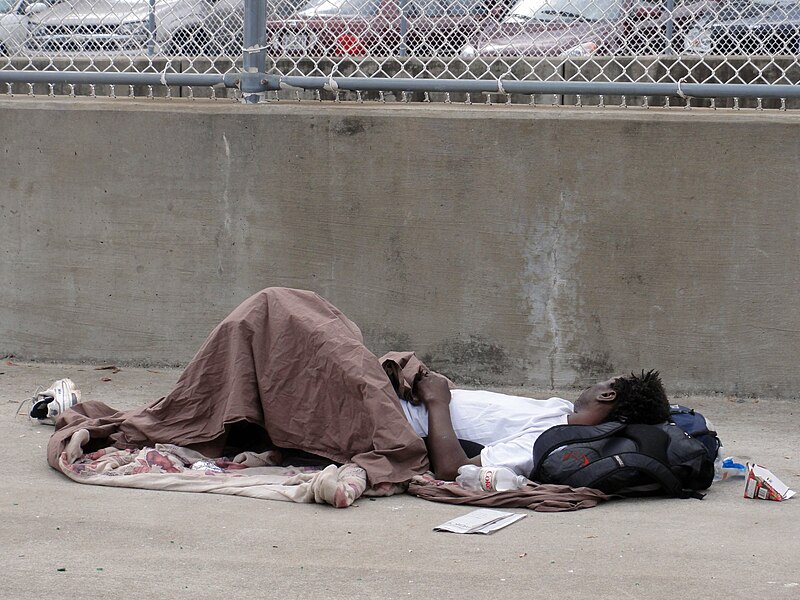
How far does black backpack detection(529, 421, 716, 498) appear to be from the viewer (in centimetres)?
371

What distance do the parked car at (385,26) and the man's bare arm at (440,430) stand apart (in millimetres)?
1901

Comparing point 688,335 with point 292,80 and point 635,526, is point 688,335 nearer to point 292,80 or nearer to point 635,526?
point 635,526

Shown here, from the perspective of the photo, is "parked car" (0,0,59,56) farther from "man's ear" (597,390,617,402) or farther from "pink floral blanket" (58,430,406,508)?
"man's ear" (597,390,617,402)

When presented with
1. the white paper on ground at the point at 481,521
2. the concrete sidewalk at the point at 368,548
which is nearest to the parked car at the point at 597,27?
the concrete sidewalk at the point at 368,548

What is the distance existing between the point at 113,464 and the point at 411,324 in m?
1.80

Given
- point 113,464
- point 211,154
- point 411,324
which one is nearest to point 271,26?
point 211,154

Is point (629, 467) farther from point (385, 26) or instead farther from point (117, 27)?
point (117, 27)

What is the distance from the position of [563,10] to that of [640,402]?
82.9 inches

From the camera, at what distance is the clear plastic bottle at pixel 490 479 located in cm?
378

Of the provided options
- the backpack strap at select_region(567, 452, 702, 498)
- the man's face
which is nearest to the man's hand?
the man's face

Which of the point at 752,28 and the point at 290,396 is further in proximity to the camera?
the point at 752,28

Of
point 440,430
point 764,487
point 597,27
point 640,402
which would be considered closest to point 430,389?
point 440,430

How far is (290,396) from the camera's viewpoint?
160 inches

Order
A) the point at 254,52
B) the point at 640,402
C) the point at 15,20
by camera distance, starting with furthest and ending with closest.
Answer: the point at 15,20
the point at 254,52
the point at 640,402
